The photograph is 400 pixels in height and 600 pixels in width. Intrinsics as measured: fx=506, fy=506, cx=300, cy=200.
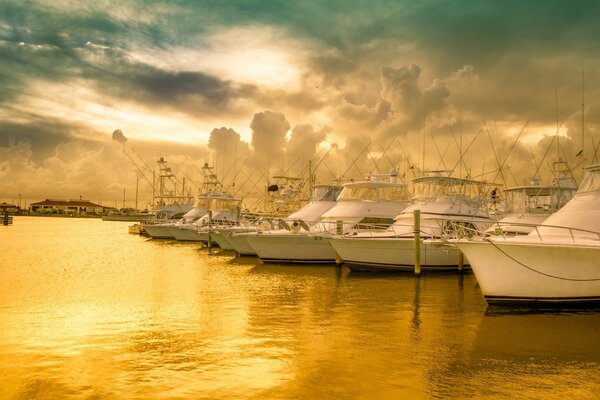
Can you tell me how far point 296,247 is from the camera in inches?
1145

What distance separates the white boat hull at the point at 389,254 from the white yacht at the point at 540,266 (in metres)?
7.80

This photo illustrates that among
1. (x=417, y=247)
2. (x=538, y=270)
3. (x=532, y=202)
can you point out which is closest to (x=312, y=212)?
(x=417, y=247)

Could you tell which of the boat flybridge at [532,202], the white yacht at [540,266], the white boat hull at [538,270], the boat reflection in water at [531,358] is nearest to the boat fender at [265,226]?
the boat flybridge at [532,202]

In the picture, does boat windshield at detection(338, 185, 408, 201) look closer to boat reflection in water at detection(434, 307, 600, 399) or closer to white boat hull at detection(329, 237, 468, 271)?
white boat hull at detection(329, 237, 468, 271)

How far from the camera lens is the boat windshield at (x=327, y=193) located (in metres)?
36.7

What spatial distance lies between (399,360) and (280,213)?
3798cm

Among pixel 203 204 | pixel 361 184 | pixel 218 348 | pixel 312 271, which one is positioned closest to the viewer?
pixel 218 348

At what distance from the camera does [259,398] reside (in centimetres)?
840

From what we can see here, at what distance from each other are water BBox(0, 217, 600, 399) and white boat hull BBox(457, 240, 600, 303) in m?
0.64

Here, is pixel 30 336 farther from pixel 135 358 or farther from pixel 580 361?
pixel 580 361

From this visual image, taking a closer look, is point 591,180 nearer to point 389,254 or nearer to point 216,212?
point 389,254

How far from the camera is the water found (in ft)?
29.5

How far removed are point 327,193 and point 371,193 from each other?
5.80 m

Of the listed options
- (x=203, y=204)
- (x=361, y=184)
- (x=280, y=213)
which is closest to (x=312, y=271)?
(x=361, y=184)
